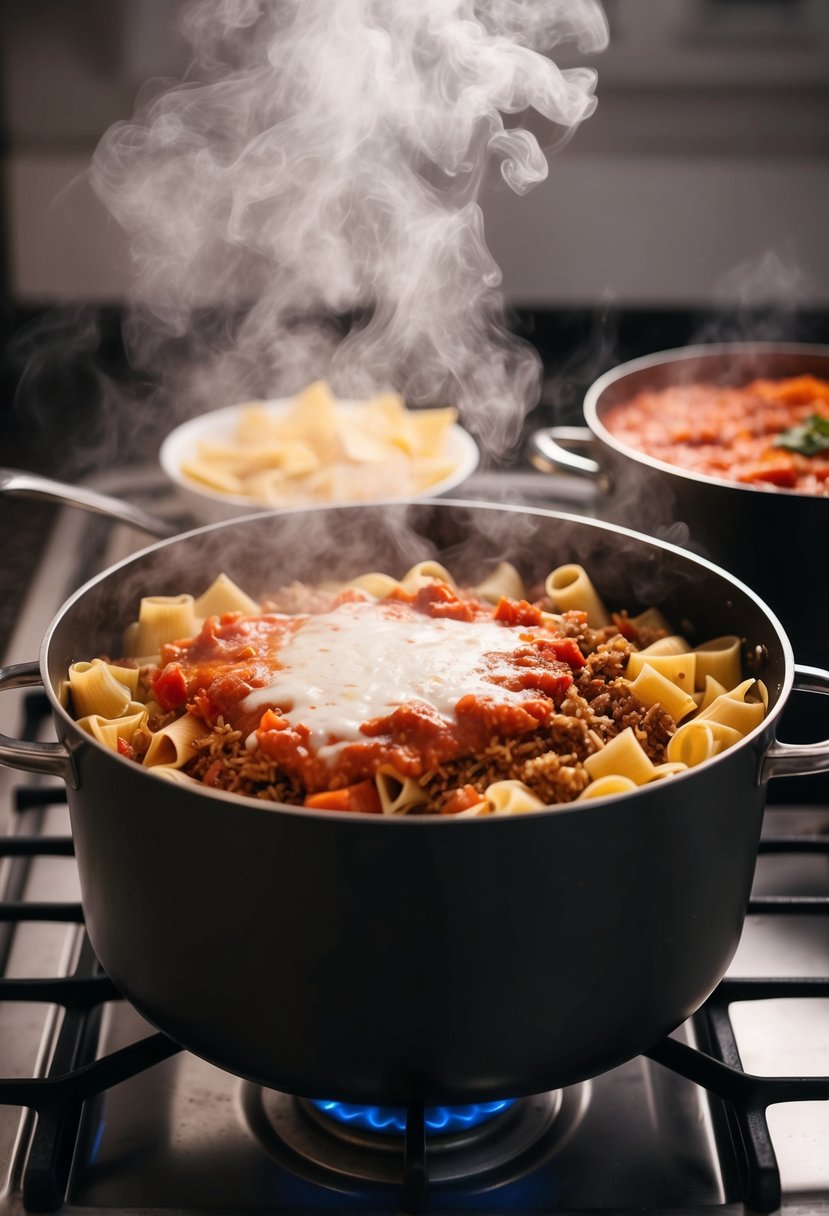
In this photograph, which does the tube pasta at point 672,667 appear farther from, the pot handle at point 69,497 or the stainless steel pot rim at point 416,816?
the pot handle at point 69,497

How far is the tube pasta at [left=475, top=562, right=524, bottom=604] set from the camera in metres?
2.15

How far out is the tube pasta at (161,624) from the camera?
6.44 feet

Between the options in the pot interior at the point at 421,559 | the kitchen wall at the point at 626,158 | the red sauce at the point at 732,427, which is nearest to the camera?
the pot interior at the point at 421,559

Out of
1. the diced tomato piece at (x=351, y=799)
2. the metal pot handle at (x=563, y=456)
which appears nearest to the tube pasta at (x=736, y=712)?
the diced tomato piece at (x=351, y=799)

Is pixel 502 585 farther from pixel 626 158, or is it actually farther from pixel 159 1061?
pixel 626 158

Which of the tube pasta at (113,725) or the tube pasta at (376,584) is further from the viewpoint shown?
the tube pasta at (376,584)

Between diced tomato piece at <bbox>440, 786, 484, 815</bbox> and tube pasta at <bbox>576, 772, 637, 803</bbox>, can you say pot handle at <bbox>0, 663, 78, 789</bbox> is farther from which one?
tube pasta at <bbox>576, 772, 637, 803</bbox>

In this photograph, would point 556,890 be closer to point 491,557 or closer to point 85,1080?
point 85,1080

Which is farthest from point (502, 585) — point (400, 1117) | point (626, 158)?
point (626, 158)

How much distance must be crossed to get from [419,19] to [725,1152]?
7.50ft

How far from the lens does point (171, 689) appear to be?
1772 millimetres

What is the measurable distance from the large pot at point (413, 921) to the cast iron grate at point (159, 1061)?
4.2 inches

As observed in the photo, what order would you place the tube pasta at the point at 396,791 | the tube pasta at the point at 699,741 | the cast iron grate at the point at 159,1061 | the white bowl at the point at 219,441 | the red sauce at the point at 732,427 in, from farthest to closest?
the white bowl at the point at 219,441
the red sauce at the point at 732,427
the tube pasta at the point at 699,741
the tube pasta at the point at 396,791
the cast iron grate at the point at 159,1061

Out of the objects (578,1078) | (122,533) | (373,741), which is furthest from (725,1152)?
(122,533)
